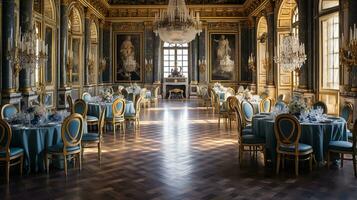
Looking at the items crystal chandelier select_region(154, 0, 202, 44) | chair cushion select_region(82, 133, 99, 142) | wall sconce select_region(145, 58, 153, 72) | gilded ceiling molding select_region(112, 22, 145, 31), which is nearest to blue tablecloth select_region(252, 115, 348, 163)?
chair cushion select_region(82, 133, 99, 142)

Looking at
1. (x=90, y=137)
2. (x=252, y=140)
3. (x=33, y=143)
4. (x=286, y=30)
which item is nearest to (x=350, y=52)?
(x=252, y=140)

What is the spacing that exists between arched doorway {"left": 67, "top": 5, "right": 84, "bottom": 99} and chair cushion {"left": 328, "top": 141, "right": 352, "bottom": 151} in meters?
12.2

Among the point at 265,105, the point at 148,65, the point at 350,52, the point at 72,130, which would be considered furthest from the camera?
the point at 148,65

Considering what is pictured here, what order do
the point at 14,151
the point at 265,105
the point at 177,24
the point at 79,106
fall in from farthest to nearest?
the point at 177,24 < the point at 265,105 < the point at 79,106 < the point at 14,151

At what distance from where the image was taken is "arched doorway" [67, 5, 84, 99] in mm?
16109

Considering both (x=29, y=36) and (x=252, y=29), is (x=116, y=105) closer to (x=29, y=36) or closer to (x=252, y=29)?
(x=29, y=36)

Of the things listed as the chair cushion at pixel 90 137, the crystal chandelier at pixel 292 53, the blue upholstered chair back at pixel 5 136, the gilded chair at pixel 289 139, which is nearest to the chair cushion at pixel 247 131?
the gilded chair at pixel 289 139

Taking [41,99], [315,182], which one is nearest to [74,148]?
[315,182]

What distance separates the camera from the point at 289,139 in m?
5.79

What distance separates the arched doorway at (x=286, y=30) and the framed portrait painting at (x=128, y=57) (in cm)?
972

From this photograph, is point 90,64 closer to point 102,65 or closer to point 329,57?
point 102,65

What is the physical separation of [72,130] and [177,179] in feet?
6.20

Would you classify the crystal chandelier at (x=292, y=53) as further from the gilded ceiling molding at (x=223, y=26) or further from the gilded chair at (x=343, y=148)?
the gilded ceiling molding at (x=223, y=26)

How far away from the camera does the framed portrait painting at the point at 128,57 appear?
22.1m
